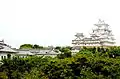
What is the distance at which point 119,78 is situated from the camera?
18.7 metres

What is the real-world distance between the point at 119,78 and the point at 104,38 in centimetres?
3227

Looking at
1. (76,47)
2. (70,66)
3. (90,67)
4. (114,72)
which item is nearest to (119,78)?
(114,72)

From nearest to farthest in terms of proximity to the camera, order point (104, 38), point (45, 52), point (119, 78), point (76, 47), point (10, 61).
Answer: point (119, 78) < point (10, 61) < point (45, 52) < point (104, 38) < point (76, 47)

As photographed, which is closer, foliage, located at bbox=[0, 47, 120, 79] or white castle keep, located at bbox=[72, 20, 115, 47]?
foliage, located at bbox=[0, 47, 120, 79]

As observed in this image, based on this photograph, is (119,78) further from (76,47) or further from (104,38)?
(76,47)

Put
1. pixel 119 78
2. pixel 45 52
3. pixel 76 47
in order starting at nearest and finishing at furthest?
pixel 119 78 → pixel 45 52 → pixel 76 47

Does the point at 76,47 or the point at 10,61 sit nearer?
the point at 10,61

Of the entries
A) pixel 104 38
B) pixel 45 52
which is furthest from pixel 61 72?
pixel 104 38

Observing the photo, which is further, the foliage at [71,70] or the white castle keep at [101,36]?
the white castle keep at [101,36]

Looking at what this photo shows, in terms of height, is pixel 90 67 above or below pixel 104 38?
below

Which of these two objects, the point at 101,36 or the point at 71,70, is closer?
the point at 71,70

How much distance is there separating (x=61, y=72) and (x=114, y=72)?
137 inches

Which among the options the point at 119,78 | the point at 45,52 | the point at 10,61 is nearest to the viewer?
the point at 119,78

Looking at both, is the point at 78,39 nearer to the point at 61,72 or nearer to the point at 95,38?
the point at 95,38
